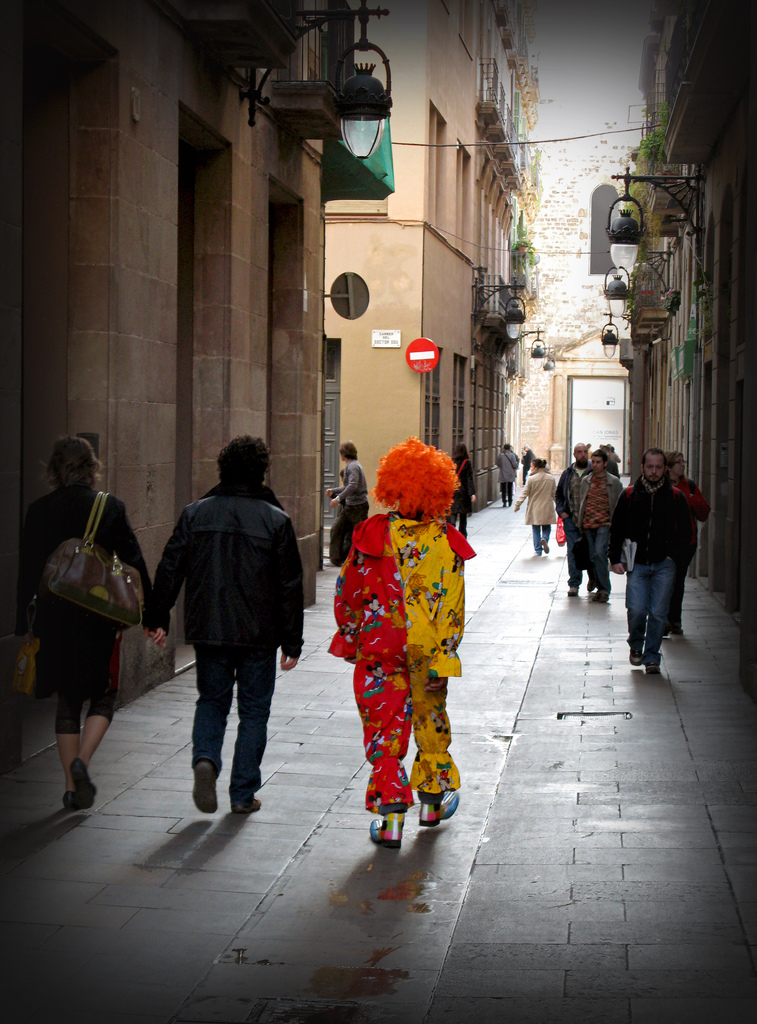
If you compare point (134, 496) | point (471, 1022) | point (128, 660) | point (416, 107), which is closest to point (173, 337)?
point (134, 496)

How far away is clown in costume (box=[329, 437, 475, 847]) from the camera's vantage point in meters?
5.68

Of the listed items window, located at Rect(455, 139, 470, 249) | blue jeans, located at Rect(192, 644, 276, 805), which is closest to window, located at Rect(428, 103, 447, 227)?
window, located at Rect(455, 139, 470, 249)

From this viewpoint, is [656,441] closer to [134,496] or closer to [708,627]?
[708,627]

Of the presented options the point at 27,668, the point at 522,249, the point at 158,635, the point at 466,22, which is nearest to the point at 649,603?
the point at 158,635

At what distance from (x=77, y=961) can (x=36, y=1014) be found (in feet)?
1.34

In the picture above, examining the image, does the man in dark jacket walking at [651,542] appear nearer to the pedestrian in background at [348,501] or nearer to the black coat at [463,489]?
Answer: the pedestrian in background at [348,501]

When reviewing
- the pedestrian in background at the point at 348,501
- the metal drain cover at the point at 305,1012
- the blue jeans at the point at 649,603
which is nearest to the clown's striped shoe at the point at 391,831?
the metal drain cover at the point at 305,1012

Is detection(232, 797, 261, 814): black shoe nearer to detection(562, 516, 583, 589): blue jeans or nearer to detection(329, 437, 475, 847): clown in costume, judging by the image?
detection(329, 437, 475, 847): clown in costume

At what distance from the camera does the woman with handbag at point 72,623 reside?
19.5 feet

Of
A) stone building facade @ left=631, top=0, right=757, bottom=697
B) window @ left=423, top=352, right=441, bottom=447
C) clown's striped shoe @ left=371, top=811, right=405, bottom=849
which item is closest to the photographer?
clown's striped shoe @ left=371, top=811, right=405, bottom=849

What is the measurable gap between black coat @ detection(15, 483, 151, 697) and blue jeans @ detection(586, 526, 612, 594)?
360 inches

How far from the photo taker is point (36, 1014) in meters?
3.87

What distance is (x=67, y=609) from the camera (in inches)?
235

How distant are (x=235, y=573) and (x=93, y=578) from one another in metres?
0.63
